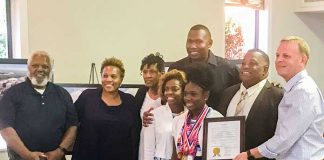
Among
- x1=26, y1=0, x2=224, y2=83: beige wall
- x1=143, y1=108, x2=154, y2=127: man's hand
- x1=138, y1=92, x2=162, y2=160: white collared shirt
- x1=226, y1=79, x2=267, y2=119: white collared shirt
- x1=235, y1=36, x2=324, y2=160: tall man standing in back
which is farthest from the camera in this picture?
x1=26, y1=0, x2=224, y2=83: beige wall

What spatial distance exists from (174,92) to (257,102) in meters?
0.54

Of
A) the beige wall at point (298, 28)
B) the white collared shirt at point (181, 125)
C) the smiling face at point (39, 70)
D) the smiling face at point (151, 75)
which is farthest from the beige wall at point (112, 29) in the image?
the white collared shirt at point (181, 125)

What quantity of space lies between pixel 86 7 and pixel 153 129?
1823 millimetres

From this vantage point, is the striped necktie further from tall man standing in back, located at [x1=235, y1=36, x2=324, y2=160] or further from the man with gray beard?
the man with gray beard

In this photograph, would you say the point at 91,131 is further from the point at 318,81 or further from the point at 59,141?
the point at 318,81

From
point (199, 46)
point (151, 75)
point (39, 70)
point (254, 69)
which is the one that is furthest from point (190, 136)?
point (39, 70)

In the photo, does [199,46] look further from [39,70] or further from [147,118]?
[39,70]

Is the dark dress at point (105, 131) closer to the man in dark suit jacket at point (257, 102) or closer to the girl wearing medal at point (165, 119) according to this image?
the girl wearing medal at point (165, 119)

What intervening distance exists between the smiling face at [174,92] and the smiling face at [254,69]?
43 centimetres

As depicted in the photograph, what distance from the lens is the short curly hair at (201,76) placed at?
264cm

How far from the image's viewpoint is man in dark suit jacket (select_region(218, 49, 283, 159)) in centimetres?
258

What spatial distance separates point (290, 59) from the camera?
2.38m

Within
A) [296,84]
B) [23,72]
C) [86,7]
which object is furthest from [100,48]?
[296,84]

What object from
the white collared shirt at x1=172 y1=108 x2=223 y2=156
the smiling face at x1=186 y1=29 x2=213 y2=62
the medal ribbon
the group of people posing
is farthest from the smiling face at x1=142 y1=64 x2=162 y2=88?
the medal ribbon
